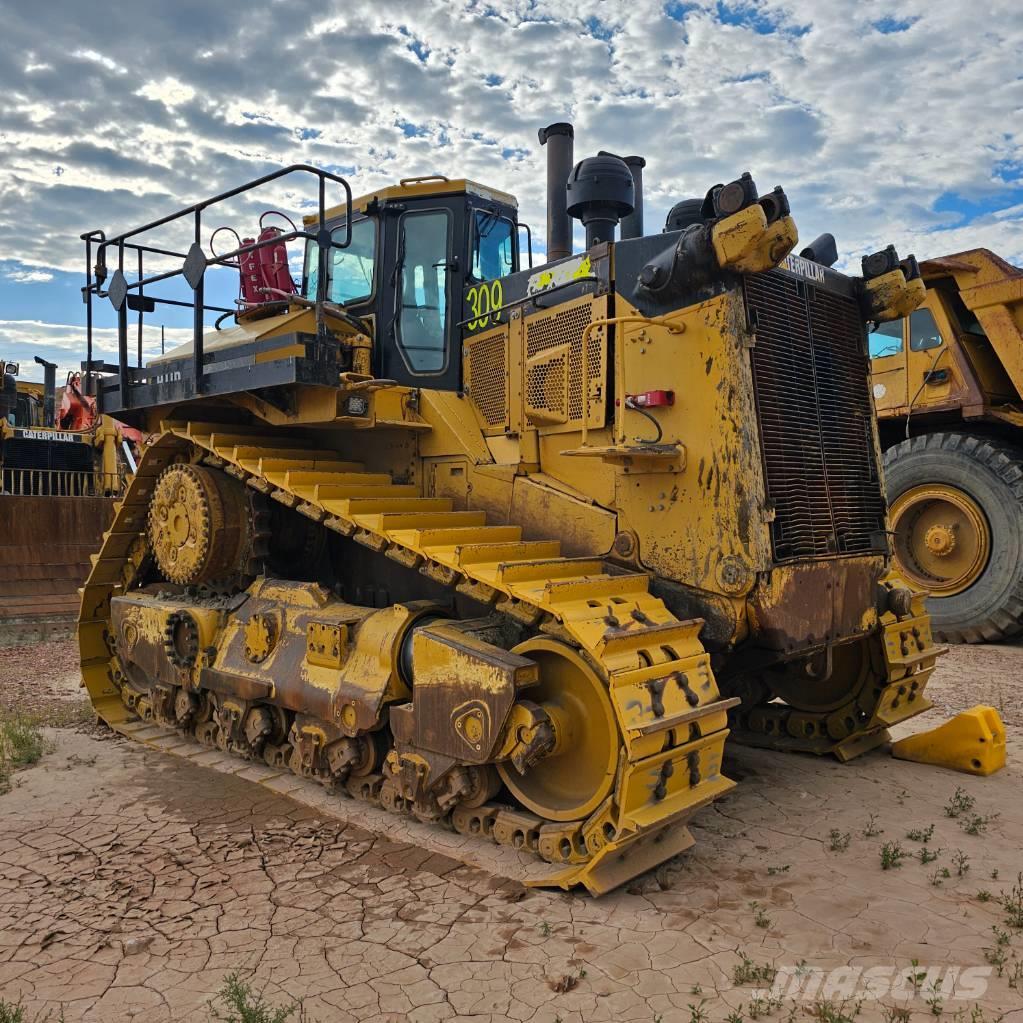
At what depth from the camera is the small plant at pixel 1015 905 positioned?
3.59 m

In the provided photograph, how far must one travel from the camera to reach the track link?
12.5ft

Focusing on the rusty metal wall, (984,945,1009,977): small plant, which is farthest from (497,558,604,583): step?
the rusty metal wall

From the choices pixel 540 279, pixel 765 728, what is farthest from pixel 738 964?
pixel 540 279

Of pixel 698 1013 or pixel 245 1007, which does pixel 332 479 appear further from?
pixel 698 1013

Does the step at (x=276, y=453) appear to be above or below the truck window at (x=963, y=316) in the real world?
below

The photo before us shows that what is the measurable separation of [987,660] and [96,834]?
27.4 feet

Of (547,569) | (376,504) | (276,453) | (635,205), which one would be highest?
(635,205)

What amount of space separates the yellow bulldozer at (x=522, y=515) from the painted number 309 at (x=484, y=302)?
0.10 ft

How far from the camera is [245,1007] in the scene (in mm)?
2996

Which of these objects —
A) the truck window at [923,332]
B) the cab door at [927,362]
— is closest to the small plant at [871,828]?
the cab door at [927,362]

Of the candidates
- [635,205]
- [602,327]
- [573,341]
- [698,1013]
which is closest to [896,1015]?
[698,1013]

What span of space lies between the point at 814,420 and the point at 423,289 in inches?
107

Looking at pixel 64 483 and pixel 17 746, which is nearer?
pixel 17 746

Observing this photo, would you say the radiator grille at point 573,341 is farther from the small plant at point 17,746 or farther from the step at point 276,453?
the small plant at point 17,746
